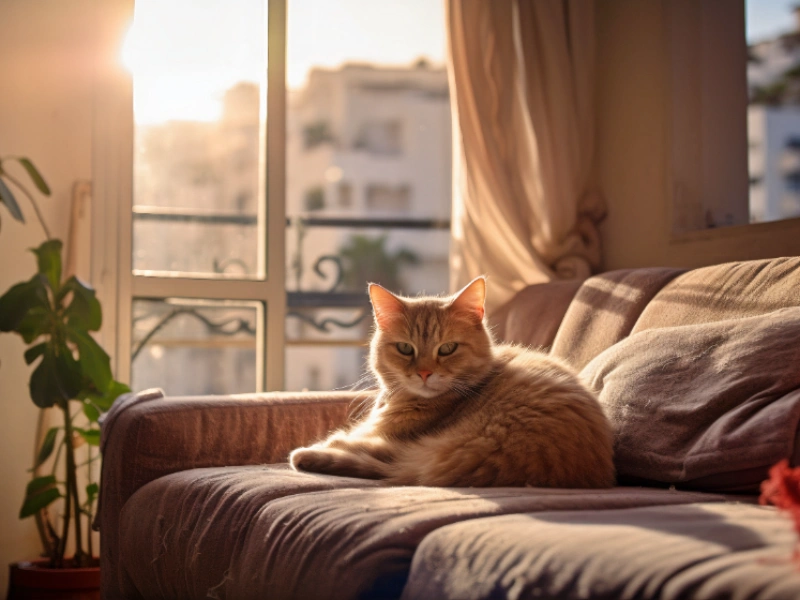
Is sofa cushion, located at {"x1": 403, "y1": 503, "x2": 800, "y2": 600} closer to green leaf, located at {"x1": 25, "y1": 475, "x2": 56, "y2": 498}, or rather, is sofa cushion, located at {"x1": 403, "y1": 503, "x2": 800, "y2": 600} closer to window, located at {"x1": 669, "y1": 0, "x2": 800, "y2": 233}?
window, located at {"x1": 669, "y1": 0, "x2": 800, "y2": 233}

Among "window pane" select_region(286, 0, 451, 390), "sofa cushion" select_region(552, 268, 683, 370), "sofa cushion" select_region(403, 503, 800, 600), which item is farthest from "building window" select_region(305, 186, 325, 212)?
"sofa cushion" select_region(403, 503, 800, 600)

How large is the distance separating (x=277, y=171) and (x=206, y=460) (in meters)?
1.56

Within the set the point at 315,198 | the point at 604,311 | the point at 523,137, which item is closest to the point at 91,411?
the point at 604,311

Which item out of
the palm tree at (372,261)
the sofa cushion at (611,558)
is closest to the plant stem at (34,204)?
the sofa cushion at (611,558)

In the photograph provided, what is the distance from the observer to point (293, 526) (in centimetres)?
139

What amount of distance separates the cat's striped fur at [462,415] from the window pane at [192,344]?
154 cm

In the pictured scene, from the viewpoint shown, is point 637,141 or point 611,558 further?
point 637,141

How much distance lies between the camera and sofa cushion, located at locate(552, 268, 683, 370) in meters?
2.31

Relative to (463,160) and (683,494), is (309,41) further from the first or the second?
(683,494)

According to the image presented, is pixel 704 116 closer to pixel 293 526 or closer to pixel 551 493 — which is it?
pixel 551 493

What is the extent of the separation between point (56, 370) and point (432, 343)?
145cm

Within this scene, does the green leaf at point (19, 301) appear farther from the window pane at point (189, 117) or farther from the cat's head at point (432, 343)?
the cat's head at point (432, 343)

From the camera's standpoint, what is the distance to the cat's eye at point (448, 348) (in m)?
1.95

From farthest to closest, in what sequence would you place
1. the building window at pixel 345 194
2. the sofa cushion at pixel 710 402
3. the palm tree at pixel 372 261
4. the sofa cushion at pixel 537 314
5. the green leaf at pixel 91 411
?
the building window at pixel 345 194, the palm tree at pixel 372 261, the green leaf at pixel 91 411, the sofa cushion at pixel 537 314, the sofa cushion at pixel 710 402
